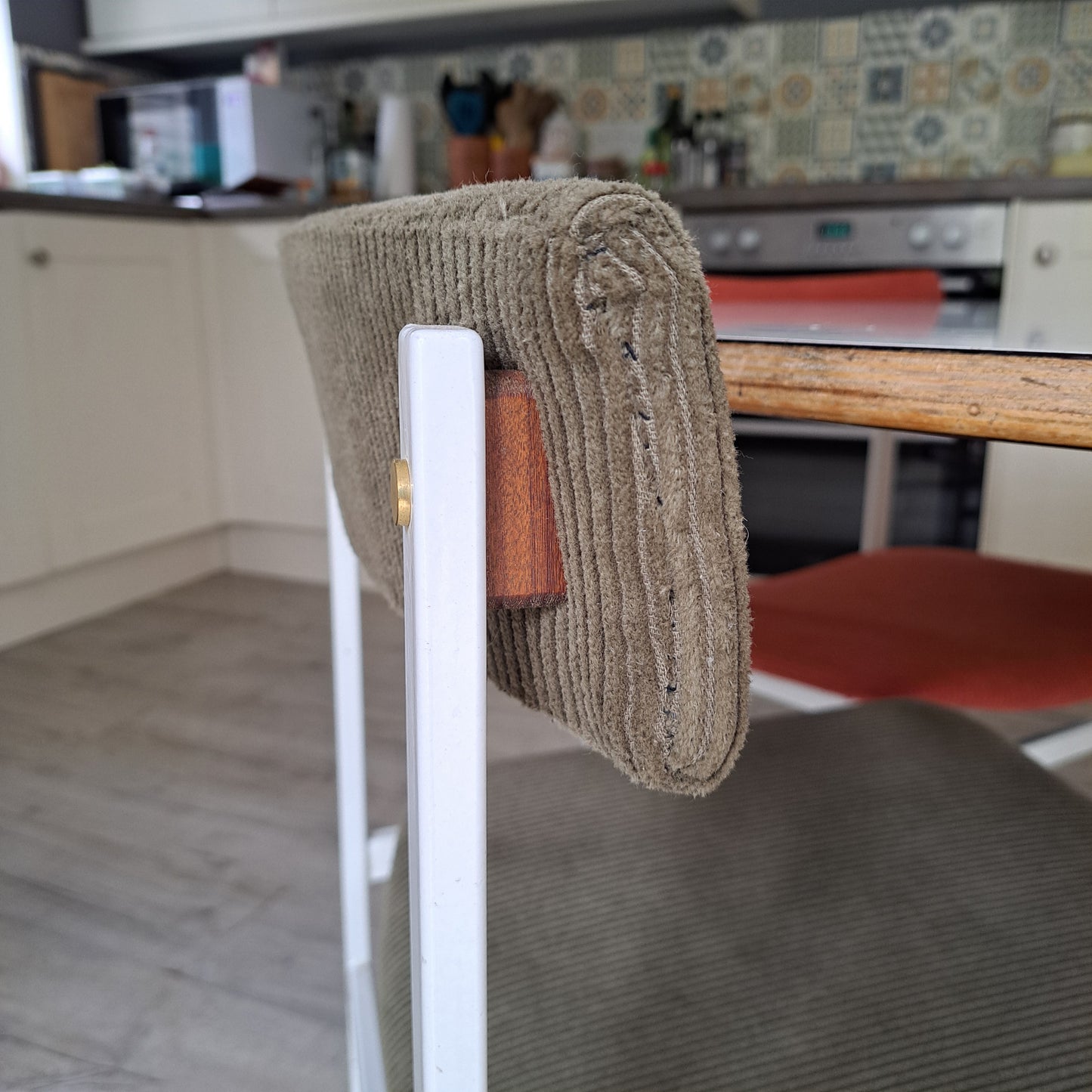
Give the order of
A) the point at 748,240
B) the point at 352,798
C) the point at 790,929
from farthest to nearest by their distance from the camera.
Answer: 1. the point at 748,240
2. the point at 352,798
3. the point at 790,929

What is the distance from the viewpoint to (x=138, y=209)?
2.51 meters

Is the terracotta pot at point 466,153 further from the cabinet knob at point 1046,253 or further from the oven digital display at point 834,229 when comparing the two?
the cabinet knob at point 1046,253

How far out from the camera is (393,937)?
2.01ft

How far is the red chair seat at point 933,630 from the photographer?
87 centimetres

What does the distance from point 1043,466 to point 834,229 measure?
2.25 feet

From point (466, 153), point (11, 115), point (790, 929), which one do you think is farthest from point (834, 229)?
point (11, 115)

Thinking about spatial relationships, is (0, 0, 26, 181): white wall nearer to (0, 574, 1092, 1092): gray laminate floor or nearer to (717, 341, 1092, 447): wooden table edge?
(0, 574, 1092, 1092): gray laminate floor

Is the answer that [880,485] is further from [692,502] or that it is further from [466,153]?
[466,153]

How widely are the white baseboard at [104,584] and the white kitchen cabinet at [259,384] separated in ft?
0.64

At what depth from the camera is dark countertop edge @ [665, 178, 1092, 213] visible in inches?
82.7

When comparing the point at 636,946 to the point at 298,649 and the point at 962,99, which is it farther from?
the point at 962,99

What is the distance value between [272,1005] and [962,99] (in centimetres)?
261

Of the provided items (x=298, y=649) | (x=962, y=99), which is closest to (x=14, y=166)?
(x=298, y=649)

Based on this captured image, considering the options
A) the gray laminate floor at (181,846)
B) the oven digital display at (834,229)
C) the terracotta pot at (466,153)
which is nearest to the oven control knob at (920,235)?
the oven digital display at (834,229)
